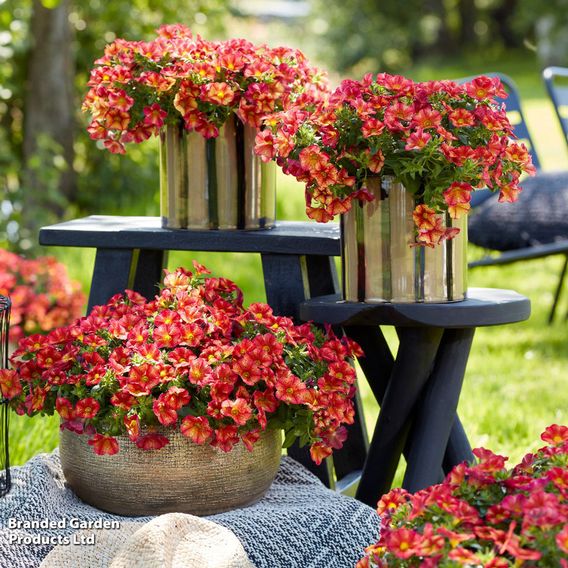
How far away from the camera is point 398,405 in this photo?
225 centimetres

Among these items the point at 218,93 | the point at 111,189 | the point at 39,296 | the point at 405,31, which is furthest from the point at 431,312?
the point at 405,31

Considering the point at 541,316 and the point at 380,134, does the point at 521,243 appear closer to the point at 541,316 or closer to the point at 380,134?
the point at 541,316

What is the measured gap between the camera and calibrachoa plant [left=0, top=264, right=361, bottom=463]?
200 centimetres

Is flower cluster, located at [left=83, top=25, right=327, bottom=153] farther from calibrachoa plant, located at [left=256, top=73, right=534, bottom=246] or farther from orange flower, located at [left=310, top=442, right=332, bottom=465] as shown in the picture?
orange flower, located at [left=310, top=442, right=332, bottom=465]

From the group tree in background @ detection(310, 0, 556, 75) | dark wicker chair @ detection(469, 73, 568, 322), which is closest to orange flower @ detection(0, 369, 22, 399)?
dark wicker chair @ detection(469, 73, 568, 322)

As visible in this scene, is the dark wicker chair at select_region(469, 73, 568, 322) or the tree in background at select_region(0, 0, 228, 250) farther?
the tree in background at select_region(0, 0, 228, 250)

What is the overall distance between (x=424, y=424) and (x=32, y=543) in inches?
31.0

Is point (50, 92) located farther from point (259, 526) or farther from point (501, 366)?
point (259, 526)

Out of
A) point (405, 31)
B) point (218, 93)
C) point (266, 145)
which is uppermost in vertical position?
point (405, 31)

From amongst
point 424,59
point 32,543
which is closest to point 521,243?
point 32,543

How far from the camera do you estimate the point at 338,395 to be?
2.11 metres

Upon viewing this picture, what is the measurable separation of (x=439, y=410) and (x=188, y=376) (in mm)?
516

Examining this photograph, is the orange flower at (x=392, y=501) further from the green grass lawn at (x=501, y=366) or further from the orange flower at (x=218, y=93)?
the green grass lawn at (x=501, y=366)

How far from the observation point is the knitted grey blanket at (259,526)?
78.1 inches
